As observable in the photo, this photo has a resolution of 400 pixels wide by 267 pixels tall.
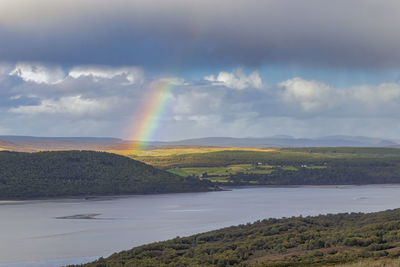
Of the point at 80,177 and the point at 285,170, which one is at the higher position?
the point at 285,170

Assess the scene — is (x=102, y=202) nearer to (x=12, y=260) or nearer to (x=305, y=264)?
(x=12, y=260)

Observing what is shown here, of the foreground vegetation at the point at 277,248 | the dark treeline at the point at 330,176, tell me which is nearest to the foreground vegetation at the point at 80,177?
the dark treeline at the point at 330,176

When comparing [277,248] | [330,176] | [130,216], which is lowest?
[130,216]

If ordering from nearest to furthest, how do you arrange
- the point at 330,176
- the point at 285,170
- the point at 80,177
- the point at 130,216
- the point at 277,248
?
the point at 277,248 < the point at 130,216 < the point at 80,177 < the point at 330,176 < the point at 285,170

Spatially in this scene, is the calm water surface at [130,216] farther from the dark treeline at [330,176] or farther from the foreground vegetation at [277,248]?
the dark treeline at [330,176]

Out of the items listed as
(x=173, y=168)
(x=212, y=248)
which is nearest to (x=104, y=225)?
(x=212, y=248)

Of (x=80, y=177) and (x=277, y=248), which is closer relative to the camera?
(x=277, y=248)

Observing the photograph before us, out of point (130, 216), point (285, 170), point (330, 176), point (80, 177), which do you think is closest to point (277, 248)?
point (130, 216)

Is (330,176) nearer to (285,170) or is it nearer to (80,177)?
(285,170)
